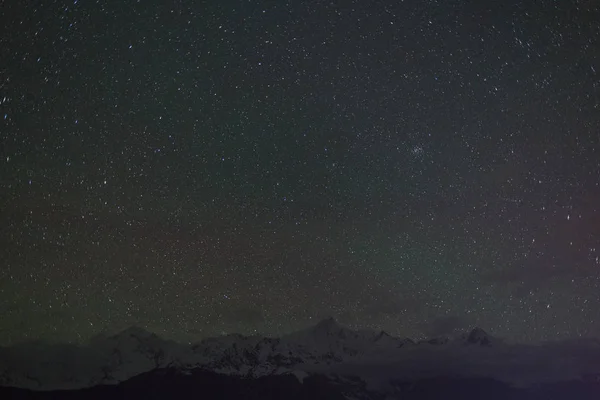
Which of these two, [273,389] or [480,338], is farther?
[480,338]

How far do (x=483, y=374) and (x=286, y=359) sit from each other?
7641 centimetres

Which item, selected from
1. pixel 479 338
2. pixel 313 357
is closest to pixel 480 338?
pixel 479 338

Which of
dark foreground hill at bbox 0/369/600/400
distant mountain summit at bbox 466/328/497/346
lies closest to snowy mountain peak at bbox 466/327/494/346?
distant mountain summit at bbox 466/328/497/346

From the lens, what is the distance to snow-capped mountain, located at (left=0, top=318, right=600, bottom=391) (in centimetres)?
13500

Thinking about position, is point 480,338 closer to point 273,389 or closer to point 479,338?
point 479,338

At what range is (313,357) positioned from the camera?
6821 inches

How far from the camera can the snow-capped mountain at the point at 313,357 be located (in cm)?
13500

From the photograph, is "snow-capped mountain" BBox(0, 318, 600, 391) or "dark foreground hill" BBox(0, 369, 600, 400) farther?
"snow-capped mountain" BBox(0, 318, 600, 391)

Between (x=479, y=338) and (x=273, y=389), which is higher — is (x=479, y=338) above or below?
above

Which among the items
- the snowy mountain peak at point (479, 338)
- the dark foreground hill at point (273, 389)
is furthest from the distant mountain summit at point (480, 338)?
the dark foreground hill at point (273, 389)

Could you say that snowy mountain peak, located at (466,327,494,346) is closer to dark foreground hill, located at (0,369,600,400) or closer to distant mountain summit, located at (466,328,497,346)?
distant mountain summit, located at (466,328,497,346)

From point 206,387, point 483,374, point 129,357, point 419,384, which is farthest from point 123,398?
point 483,374

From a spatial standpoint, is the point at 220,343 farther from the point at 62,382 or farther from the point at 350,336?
the point at 62,382

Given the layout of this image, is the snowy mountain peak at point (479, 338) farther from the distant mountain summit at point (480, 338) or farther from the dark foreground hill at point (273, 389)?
the dark foreground hill at point (273, 389)
